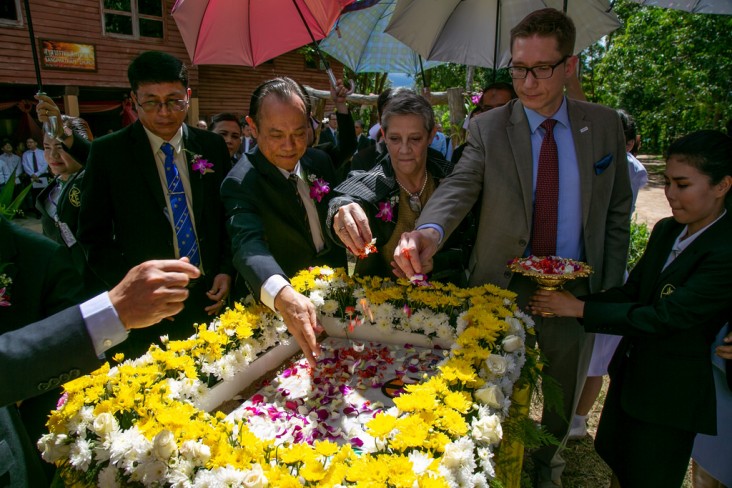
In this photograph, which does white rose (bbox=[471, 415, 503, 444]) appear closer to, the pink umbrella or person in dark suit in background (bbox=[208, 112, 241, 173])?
the pink umbrella

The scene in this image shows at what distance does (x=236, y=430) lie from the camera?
1361 mm

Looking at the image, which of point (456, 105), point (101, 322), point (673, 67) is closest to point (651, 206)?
point (673, 67)

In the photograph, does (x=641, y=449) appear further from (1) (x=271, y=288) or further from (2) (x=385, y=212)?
(1) (x=271, y=288)

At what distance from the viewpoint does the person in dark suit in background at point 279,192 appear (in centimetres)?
234

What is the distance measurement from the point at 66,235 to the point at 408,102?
2785 millimetres

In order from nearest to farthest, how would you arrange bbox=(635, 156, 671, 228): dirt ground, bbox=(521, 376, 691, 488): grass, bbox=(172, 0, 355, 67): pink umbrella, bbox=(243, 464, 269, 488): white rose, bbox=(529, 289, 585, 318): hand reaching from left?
bbox=(243, 464, 269, 488): white rose → bbox=(529, 289, 585, 318): hand reaching from left → bbox=(521, 376, 691, 488): grass → bbox=(172, 0, 355, 67): pink umbrella → bbox=(635, 156, 671, 228): dirt ground

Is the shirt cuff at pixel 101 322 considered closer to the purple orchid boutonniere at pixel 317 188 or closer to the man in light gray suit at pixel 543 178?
the man in light gray suit at pixel 543 178

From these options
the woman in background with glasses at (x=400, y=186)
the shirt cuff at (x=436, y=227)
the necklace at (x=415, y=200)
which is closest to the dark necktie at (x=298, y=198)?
the woman in background with glasses at (x=400, y=186)

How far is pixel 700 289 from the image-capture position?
78.4 inches

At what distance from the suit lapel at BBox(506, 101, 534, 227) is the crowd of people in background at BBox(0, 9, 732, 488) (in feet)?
0.04

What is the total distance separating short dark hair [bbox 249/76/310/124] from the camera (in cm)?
236

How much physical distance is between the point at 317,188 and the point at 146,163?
1020 mm

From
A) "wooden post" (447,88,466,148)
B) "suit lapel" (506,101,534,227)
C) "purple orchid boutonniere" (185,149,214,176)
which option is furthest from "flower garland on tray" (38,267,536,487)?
"wooden post" (447,88,466,148)

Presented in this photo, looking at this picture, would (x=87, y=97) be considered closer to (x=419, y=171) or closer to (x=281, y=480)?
(x=419, y=171)
